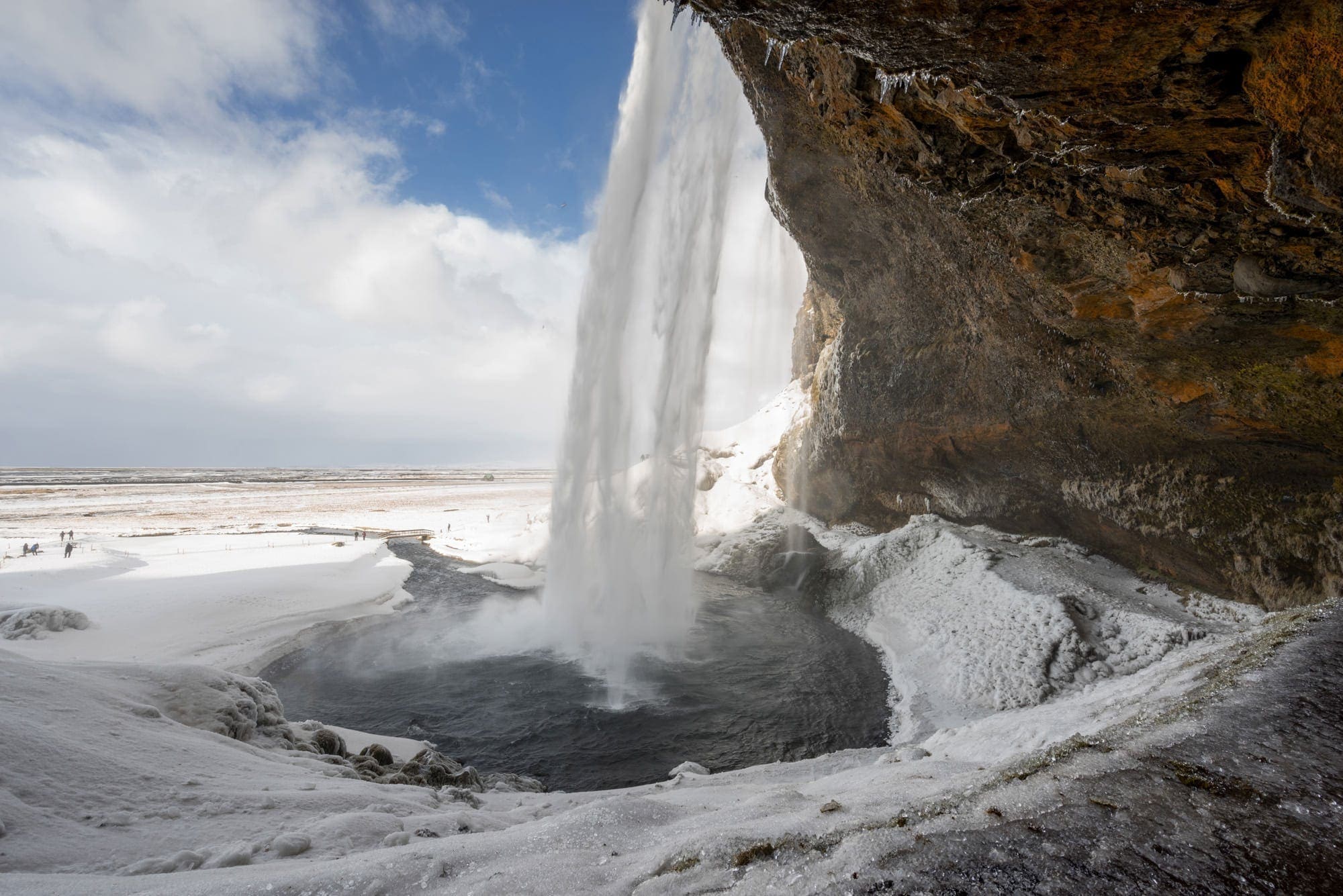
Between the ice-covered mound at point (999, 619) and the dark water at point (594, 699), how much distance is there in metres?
0.94

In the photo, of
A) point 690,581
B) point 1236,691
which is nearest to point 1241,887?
point 1236,691

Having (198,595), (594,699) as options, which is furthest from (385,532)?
(594,699)

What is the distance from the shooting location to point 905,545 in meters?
17.6

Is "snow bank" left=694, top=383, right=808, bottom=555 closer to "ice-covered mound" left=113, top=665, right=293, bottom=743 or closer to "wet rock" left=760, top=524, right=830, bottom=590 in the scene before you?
"wet rock" left=760, top=524, right=830, bottom=590

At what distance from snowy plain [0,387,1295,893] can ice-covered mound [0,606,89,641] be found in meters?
0.20

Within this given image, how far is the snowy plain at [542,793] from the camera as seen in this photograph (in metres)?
3.27

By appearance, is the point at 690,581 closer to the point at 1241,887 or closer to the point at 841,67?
the point at 841,67

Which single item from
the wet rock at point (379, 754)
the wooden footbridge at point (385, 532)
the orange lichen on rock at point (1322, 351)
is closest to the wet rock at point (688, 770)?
the wet rock at point (379, 754)

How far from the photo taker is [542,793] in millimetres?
7316

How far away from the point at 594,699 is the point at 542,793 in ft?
13.1

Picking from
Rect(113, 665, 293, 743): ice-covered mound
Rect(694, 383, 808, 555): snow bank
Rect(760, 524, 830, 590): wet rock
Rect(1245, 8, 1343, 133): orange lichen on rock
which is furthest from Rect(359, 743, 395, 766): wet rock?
Rect(694, 383, 808, 555): snow bank

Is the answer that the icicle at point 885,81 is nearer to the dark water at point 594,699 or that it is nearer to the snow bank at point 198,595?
the dark water at point 594,699

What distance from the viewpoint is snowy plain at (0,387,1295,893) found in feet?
10.7

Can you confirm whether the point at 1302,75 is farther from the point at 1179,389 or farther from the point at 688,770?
the point at 688,770
